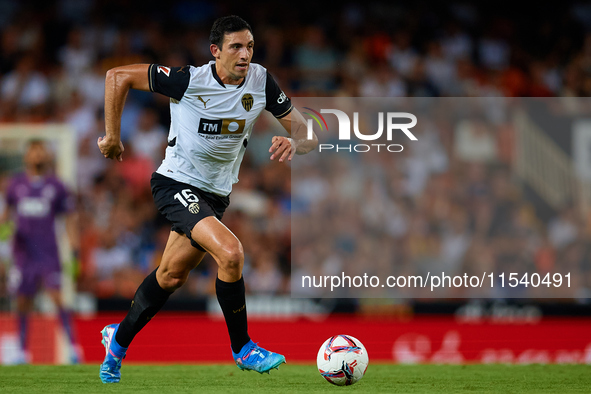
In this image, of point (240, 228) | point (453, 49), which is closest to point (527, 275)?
point (240, 228)

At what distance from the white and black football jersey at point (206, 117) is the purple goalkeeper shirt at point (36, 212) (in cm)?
392

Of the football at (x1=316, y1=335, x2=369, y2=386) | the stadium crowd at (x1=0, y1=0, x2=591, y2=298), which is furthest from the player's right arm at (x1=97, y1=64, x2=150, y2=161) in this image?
the stadium crowd at (x1=0, y1=0, x2=591, y2=298)

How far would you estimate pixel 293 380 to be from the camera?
5340mm

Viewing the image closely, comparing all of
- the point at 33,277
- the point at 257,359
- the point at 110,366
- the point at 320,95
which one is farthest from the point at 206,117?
the point at 320,95

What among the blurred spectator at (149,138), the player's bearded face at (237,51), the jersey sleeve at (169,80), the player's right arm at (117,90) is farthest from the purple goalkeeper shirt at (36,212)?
the player's bearded face at (237,51)

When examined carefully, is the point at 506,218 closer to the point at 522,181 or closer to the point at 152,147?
the point at 522,181

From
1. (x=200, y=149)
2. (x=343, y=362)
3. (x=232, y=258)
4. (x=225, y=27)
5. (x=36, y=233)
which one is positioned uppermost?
(x=225, y=27)

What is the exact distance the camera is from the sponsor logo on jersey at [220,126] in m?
4.99

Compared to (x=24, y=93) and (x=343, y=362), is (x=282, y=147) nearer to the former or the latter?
(x=343, y=362)

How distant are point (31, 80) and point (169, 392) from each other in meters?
8.05

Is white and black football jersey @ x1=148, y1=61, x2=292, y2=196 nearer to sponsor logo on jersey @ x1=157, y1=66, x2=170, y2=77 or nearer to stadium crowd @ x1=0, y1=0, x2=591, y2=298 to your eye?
sponsor logo on jersey @ x1=157, y1=66, x2=170, y2=77

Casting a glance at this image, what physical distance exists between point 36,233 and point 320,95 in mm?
4361

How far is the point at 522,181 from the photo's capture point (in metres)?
10.3

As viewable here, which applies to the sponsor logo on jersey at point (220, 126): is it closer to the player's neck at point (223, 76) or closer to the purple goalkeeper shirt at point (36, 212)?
the player's neck at point (223, 76)
